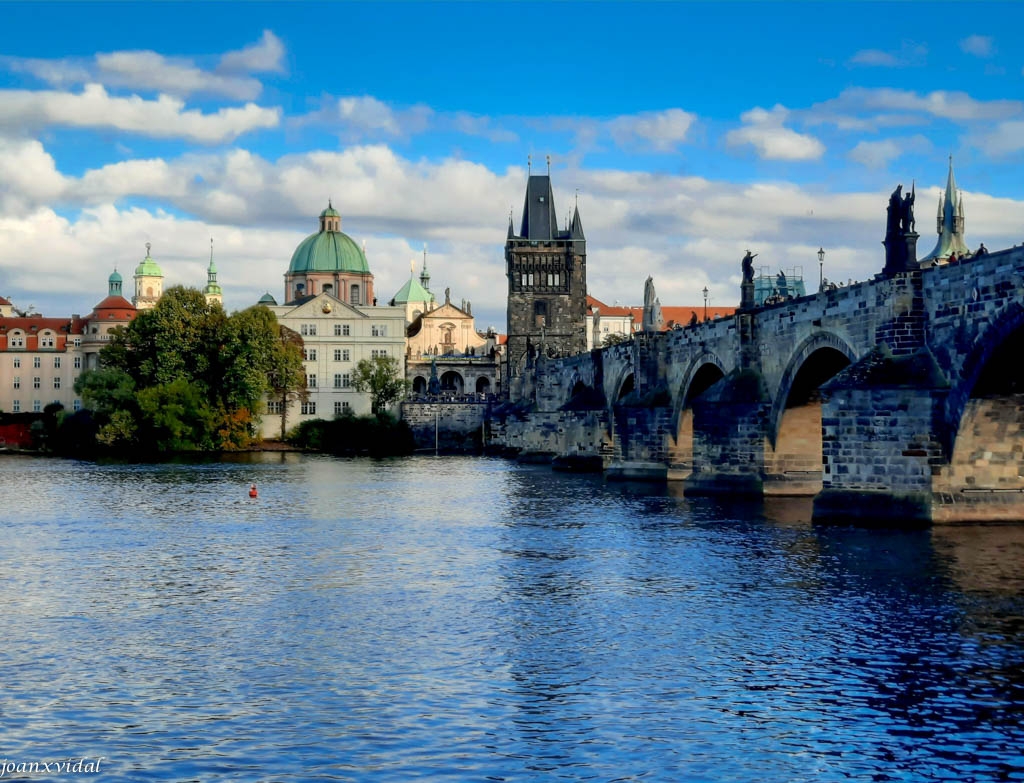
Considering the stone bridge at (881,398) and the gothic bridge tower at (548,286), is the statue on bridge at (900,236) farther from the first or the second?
the gothic bridge tower at (548,286)

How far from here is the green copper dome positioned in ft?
500

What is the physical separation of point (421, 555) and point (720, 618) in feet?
37.2

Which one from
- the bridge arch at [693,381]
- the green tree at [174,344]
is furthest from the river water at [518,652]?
the green tree at [174,344]

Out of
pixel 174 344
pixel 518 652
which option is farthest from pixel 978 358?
pixel 174 344

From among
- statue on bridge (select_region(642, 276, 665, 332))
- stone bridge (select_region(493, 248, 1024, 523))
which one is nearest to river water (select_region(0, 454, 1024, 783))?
stone bridge (select_region(493, 248, 1024, 523))

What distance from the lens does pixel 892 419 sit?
34.7 metres

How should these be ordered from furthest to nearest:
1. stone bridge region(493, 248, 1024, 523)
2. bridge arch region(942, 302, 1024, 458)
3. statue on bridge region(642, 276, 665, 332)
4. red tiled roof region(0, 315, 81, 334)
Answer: red tiled roof region(0, 315, 81, 334), statue on bridge region(642, 276, 665, 332), stone bridge region(493, 248, 1024, 523), bridge arch region(942, 302, 1024, 458)

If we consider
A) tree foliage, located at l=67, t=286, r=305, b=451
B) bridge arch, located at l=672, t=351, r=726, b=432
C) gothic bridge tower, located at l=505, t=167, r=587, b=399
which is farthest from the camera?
gothic bridge tower, located at l=505, t=167, r=587, b=399

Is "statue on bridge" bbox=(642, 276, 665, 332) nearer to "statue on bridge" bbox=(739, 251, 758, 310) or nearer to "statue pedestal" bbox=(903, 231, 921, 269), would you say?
"statue on bridge" bbox=(739, 251, 758, 310)

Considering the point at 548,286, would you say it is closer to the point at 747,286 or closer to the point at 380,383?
the point at 380,383

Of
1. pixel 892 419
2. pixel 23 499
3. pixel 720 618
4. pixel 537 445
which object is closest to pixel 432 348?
pixel 537 445

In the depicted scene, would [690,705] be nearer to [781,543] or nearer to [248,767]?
[248,767]

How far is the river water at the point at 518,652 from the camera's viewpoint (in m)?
14.8

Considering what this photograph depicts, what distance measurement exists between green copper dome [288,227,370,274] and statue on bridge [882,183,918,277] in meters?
119
